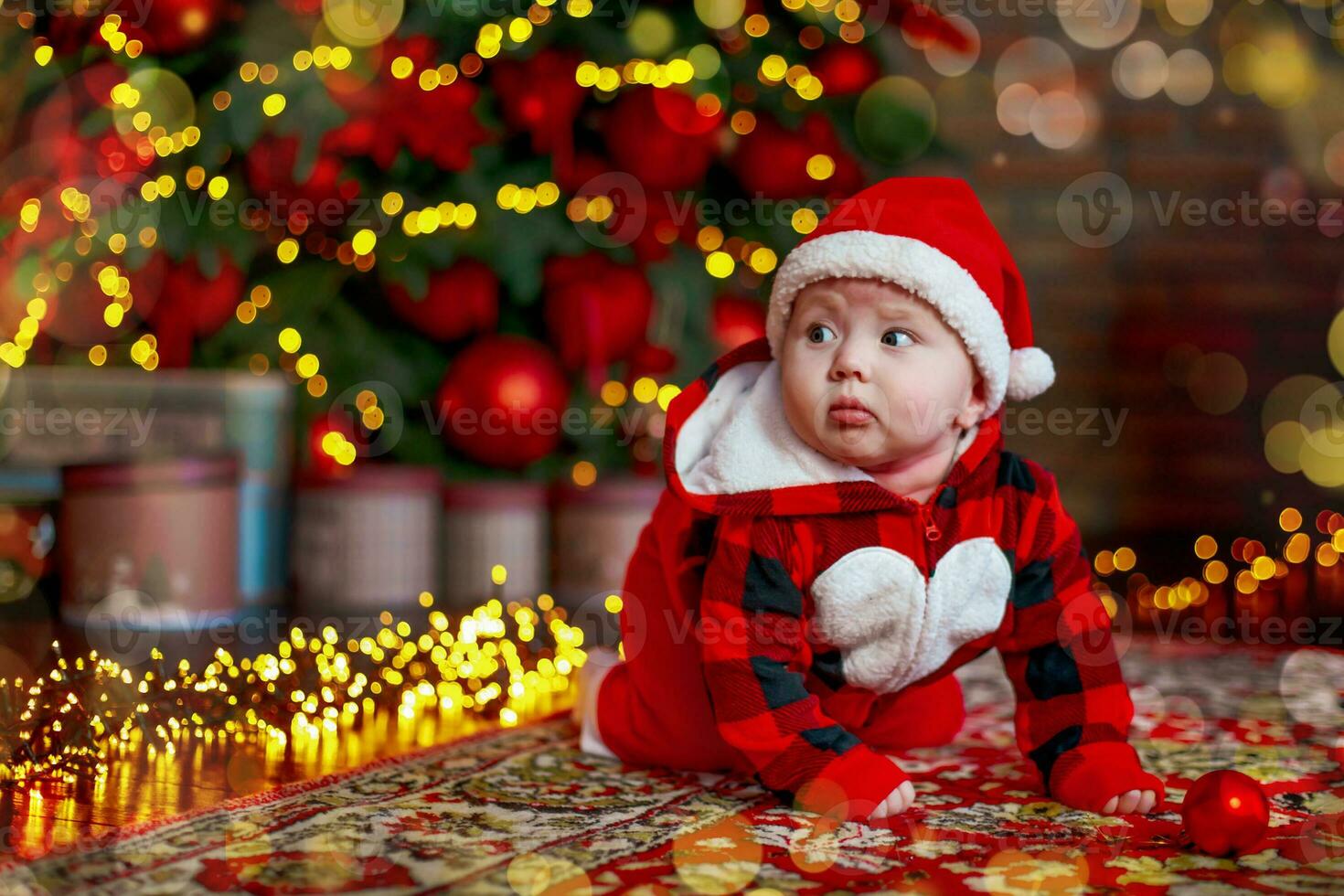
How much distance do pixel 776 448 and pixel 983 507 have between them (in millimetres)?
169

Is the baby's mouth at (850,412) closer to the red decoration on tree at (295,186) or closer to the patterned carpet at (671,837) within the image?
the patterned carpet at (671,837)

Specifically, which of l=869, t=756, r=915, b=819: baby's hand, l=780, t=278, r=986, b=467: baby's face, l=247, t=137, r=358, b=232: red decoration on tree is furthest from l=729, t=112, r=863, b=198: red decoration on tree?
l=869, t=756, r=915, b=819: baby's hand

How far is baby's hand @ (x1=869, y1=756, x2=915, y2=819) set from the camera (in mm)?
875

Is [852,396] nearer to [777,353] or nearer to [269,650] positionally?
[777,353]

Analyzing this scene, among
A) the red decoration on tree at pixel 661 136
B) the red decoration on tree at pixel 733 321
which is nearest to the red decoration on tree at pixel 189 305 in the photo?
the red decoration on tree at pixel 661 136

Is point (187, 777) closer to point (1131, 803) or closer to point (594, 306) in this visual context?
point (1131, 803)

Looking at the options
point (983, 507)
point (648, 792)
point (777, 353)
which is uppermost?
point (777, 353)

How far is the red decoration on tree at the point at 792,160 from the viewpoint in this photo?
1.62 metres

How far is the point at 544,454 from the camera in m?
1.73

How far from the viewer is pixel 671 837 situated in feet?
2.72

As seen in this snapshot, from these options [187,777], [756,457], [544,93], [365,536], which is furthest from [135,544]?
[756,457]

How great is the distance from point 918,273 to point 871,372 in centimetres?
8

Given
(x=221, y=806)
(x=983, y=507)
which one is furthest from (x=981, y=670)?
(x=221, y=806)

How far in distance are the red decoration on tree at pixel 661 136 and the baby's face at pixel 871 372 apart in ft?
2.33
